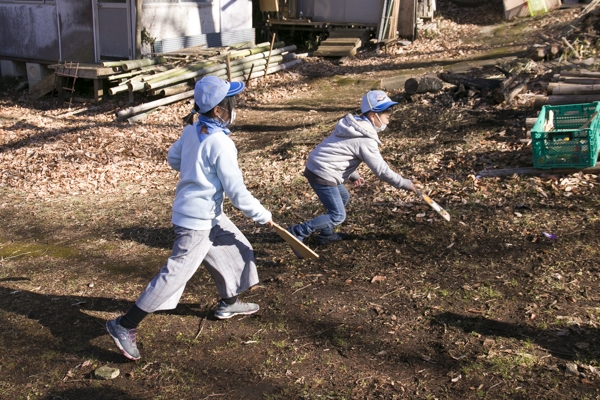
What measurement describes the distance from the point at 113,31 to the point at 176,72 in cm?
284

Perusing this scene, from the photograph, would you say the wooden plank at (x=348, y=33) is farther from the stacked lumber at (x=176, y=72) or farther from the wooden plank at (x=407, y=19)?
the stacked lumber at (x=176, y=72)

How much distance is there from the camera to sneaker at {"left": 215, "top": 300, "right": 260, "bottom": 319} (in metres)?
5.25

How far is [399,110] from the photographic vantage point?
458 inches

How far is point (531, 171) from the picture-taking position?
312 inches

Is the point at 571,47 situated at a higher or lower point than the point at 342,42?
lower

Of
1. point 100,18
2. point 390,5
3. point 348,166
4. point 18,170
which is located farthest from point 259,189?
point 390,5

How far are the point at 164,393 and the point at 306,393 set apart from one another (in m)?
0.96

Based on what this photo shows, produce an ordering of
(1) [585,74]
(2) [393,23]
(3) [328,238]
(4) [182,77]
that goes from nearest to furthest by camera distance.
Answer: (3) [328,238] → (1) [585,74] → (4) [182,77] → (2) [393,23]

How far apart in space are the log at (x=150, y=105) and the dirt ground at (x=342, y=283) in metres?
2.88

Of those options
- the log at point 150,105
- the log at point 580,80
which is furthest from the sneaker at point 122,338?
the log at point 150,105

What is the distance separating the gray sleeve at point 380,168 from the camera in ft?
19.5

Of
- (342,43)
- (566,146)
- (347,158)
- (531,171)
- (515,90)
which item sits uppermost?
(342,43)

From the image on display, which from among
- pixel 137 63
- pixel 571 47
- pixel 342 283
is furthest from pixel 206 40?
pixel 342 283

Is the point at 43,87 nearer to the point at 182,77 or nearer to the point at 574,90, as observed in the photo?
the point at 182,77
